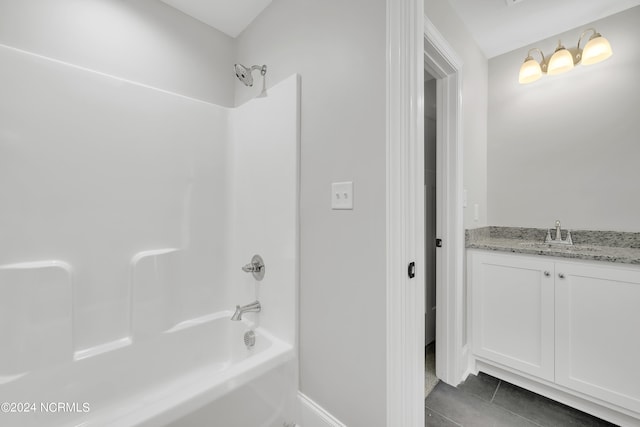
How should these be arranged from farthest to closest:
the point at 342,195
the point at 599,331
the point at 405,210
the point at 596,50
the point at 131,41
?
the point at 596,50 → the point at 131,41 → the point at 599,331 → the point at 342,195 → the point at 405,210

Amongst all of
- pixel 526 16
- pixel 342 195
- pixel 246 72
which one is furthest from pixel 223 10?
pixel 526 16

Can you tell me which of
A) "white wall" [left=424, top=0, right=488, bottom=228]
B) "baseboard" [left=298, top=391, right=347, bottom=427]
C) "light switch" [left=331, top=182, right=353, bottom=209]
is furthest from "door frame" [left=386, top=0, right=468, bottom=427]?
"white wall" [left=424, top=0, right=488, bottom=228]

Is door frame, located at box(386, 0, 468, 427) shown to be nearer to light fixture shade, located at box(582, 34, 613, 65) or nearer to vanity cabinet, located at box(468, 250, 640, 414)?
vanity cabinet, located at box(468, 250, 640, 414)

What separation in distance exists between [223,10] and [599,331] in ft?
9.55

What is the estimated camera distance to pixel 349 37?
3.74 ft

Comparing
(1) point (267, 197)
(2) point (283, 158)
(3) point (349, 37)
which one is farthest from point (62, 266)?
(3) point (349, 37)

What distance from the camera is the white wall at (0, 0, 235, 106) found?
1197 mm

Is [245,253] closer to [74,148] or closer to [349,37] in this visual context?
[74,148]

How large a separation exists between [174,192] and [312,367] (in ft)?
4.24

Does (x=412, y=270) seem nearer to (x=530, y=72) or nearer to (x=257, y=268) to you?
(x=257, y=268)

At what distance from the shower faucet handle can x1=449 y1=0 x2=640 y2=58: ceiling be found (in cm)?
205

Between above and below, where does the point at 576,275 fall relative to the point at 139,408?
above

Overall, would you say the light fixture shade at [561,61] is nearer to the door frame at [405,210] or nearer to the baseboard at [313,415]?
the door frame at [405,210]

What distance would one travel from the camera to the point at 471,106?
194 centimetres
